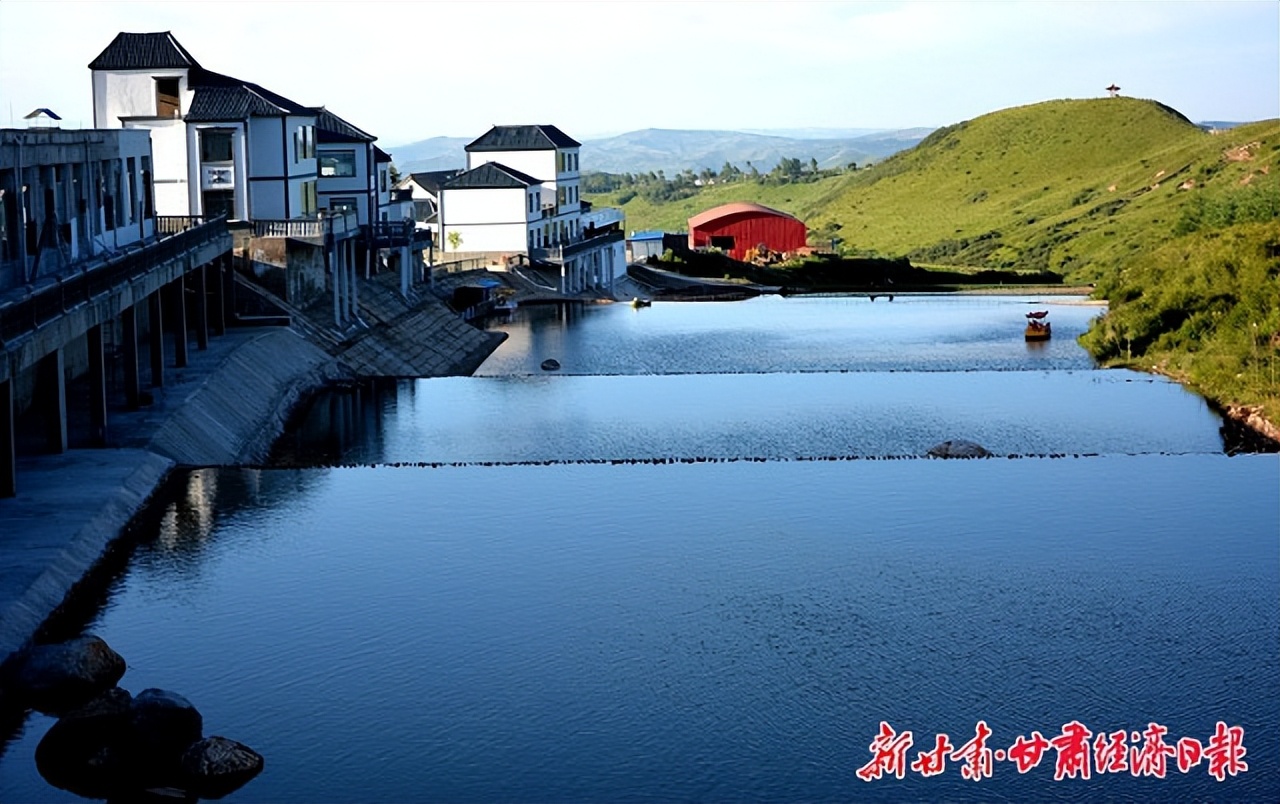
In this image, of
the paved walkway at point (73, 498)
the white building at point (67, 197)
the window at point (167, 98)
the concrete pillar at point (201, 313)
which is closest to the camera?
the paved walkway at point (73, 498)

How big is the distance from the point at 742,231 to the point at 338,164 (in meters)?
62.2

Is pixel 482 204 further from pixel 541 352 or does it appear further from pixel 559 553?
pixel 559 553

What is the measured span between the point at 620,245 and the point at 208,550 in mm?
77492

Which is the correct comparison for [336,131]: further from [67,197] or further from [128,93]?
[67,197]

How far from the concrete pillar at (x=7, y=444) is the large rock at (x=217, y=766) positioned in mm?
11236

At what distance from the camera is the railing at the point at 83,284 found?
108 ft

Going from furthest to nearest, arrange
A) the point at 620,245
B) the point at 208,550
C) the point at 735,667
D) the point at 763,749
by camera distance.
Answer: the point at 620,245, the point at 208,550, the point at 735,667, the point at 763,749

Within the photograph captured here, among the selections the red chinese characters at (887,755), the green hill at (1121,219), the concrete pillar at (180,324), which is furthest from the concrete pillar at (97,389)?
the green hill at (1121,219)

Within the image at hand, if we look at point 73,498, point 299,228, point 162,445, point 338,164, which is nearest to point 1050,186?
point 338,164

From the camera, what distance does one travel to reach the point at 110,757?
2319 centimetres

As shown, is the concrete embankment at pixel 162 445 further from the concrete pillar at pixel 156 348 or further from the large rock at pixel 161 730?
the large rock at pixel 161 730

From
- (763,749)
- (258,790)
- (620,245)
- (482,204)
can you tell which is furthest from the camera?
(620,245)

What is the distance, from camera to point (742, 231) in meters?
134

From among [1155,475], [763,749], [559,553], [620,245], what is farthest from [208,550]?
[620,245]
